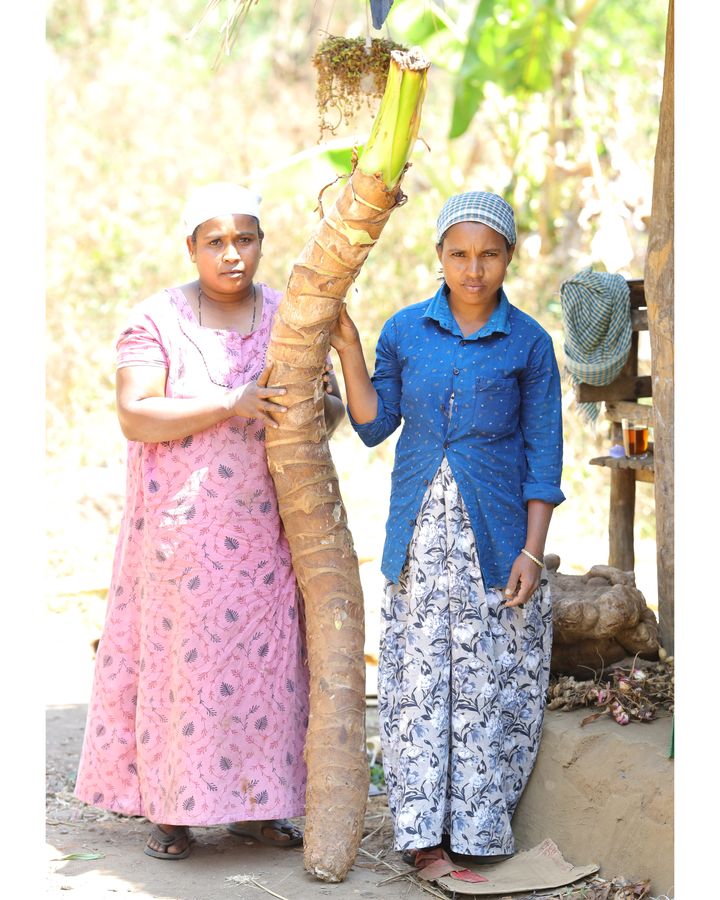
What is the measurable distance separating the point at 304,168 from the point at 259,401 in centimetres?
575

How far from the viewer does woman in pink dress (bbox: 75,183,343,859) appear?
134 inches

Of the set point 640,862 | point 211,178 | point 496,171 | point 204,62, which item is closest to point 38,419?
point 640,862

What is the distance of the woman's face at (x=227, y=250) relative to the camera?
3.37 meters

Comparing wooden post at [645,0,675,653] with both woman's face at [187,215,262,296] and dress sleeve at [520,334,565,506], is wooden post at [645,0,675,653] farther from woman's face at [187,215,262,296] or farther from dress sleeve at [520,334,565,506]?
woman's face at [187,215,262,296]

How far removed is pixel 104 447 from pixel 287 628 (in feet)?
20.5

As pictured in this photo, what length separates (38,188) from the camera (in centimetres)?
227

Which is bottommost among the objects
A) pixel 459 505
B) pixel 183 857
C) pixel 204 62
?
pixel 183 857

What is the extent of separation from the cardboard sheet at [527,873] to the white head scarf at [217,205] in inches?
78.7

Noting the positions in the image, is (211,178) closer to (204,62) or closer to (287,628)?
(204,62)

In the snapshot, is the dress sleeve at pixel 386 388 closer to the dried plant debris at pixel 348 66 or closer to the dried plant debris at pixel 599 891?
the dried plant debris at pixel 348 66

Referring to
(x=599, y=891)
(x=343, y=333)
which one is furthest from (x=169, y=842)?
(x=343, y=333)

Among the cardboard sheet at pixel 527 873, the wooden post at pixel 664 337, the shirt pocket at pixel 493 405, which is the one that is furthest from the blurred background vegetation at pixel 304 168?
the cardboard sheet at pixel 527 873

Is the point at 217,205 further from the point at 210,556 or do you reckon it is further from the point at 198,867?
the point at 198,867

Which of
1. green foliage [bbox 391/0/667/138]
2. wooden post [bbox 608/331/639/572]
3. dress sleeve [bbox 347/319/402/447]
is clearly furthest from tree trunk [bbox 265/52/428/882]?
green foliage [bbox 391/0/667/138]
